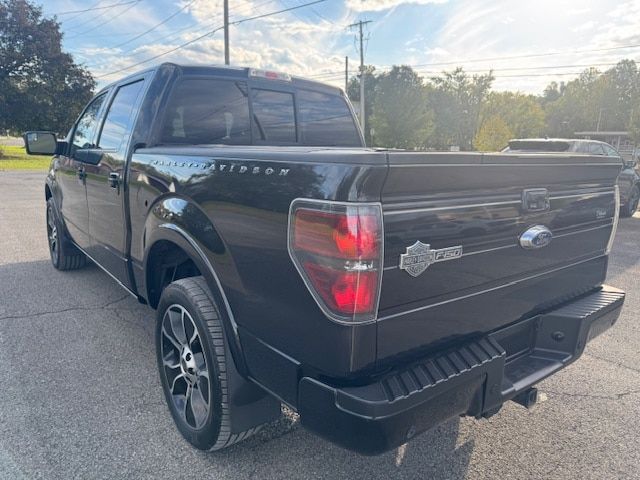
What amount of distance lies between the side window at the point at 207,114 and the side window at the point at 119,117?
373 millimetres

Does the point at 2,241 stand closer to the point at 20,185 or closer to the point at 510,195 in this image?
the point at 510,195

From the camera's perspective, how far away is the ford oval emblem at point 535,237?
80.2 inches

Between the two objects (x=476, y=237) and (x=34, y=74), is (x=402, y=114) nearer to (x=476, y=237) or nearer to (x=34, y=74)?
(x=34, y=74)

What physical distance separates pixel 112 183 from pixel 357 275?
2423 mm

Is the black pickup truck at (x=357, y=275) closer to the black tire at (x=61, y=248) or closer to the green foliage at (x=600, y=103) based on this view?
the black tire at (x=61, y=248)

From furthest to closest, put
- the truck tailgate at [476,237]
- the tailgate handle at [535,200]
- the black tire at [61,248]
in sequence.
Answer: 1. the black tire at [61,248]
2. the tailgate handle at [535,200]
3. the truck tailgate at [476,237]

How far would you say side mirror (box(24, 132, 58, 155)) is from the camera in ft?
14.3

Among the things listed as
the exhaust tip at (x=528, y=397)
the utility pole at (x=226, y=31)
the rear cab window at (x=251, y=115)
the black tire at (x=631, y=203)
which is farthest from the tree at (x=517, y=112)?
the exhaust tip at (x=528, y=397)

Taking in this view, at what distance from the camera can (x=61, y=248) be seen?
5238 mm

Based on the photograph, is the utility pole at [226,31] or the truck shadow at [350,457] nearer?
the truck shadow at [350,457]

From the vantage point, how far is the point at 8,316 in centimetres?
409

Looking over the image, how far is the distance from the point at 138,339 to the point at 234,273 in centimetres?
212

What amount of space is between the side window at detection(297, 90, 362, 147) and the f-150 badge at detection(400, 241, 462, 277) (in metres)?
2.38

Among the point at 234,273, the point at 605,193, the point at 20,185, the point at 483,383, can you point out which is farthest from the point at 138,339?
the point at 20,185
